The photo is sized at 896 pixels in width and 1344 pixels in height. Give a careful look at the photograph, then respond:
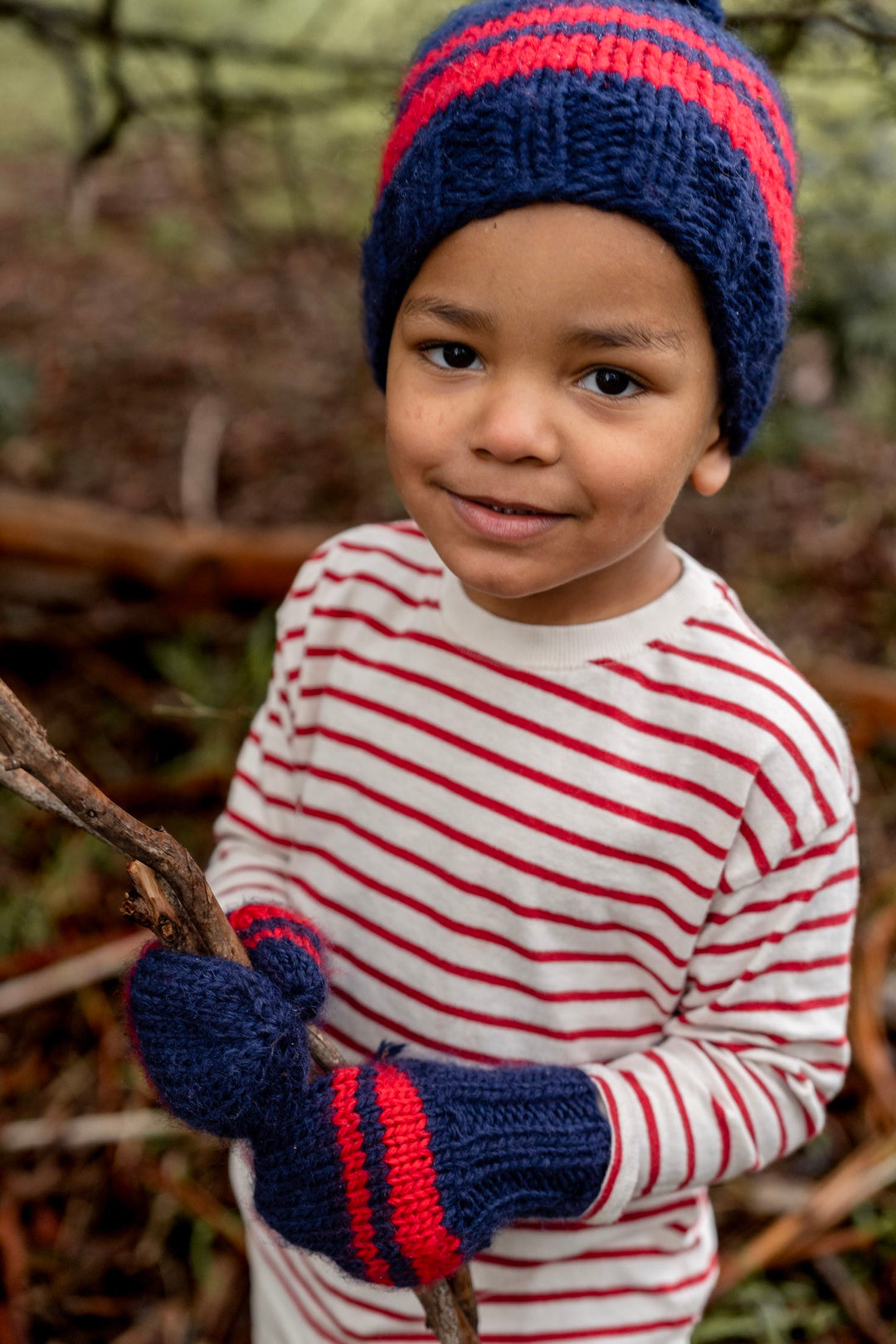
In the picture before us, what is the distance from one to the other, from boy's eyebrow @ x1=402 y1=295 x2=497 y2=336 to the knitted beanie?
0.20 feet

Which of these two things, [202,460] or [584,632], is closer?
[584,632]

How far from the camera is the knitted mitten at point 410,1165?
1.17 m

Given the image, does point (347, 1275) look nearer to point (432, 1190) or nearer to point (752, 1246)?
point (432, 1190)

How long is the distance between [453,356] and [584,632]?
368mm

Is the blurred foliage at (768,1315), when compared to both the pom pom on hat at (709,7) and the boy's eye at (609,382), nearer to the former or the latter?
the boy's eye at (609,382)

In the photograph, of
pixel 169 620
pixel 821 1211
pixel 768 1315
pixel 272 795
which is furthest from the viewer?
pixel 169 620

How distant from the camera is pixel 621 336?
110 centimetres

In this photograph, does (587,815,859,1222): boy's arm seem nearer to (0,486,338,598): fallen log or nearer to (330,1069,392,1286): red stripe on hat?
(330,1069,392,1286): red stripe on hat

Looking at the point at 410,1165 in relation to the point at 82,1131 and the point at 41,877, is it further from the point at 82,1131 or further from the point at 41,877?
the point at 41,877

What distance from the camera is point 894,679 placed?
9.87 ft

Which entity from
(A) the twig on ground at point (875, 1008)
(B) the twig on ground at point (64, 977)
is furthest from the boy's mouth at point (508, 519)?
(A) the twig on ground at point (875, 1008)

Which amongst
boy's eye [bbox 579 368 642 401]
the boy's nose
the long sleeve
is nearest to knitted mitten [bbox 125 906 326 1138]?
the long sleeve

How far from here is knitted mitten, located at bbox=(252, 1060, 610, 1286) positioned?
117cm

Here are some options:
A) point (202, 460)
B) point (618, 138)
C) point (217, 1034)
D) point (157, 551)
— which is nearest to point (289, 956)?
point (217, 1034)
